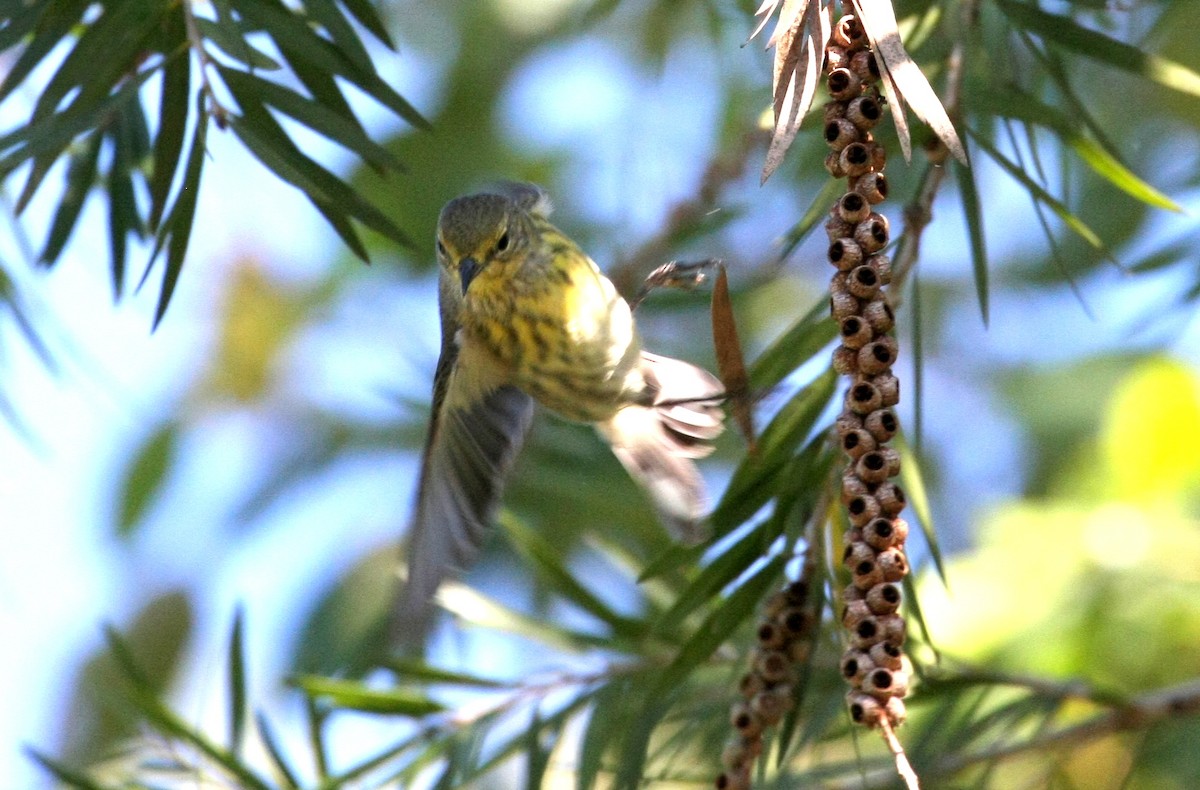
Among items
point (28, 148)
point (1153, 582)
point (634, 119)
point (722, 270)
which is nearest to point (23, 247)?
point (28, 148)

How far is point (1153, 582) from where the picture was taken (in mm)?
3102

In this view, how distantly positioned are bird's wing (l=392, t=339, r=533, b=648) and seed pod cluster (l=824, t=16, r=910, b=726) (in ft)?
3.58

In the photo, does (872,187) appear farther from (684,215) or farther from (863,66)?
(684,215)

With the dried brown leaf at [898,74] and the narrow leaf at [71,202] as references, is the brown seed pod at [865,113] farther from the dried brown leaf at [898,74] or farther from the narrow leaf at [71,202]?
the narrow leaf at [71,202]

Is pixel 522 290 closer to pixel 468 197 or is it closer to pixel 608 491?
pixel 468 197

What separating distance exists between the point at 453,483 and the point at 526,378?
9.8 inches

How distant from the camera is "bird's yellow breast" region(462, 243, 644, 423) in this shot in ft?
8.82

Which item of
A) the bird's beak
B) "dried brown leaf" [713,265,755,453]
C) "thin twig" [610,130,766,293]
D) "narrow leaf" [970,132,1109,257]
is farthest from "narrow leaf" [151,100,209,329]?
"thin twig" [610,130,766,293]

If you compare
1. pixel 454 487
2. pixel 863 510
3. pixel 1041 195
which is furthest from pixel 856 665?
pixel 454 487

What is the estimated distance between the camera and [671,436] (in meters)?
2.75

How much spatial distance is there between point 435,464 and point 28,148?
3.91 ft

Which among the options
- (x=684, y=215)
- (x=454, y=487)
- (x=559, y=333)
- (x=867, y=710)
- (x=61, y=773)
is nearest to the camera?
(x=867, y=710)

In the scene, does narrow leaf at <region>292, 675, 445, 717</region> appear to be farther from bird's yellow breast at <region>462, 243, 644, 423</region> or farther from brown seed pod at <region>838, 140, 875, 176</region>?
brown seed pod at <region>838, 140, 875, 176</region>

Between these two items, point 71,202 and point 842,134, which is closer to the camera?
point 842,134
